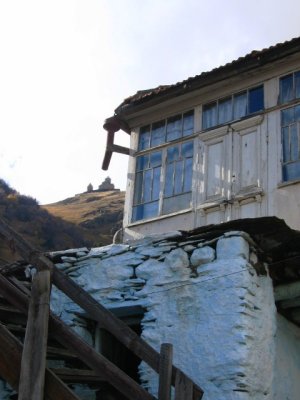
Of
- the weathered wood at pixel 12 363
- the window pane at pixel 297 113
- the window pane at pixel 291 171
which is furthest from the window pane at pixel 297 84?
the weathered wood at pixel 12 363

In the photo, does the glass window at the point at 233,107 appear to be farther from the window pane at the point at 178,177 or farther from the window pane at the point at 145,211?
the window pane at the point at 145,211

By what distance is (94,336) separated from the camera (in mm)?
7203

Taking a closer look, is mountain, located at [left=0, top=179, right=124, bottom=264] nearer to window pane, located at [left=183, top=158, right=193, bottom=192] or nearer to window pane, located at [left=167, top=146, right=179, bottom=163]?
window pane, located at [left=167, top=146, right=179, bottom=163]

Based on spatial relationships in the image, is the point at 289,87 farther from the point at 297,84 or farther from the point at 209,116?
the point at 209,116

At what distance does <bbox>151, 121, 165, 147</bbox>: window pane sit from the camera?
1063 cm

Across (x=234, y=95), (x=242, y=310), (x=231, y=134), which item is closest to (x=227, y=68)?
(x=234, y=95)

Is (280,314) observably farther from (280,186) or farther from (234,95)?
(234,95)

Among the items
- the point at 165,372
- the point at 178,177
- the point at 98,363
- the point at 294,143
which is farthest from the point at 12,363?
the point at 294,143

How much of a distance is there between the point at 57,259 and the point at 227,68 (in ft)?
14.7

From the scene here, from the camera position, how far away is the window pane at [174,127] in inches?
412

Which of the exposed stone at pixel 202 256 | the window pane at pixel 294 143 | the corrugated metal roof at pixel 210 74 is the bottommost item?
the exposed stone at pixel 202 256

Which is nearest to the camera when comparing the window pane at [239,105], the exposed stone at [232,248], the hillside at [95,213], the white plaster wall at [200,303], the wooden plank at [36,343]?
the wooden plank at [36,343]

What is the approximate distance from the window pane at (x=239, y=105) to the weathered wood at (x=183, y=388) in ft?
18.7

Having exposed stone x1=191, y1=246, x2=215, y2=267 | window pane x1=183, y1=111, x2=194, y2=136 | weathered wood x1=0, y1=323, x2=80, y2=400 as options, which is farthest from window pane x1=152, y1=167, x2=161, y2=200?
weathered wood x1=0, y1=323, x2=80, y2=400
